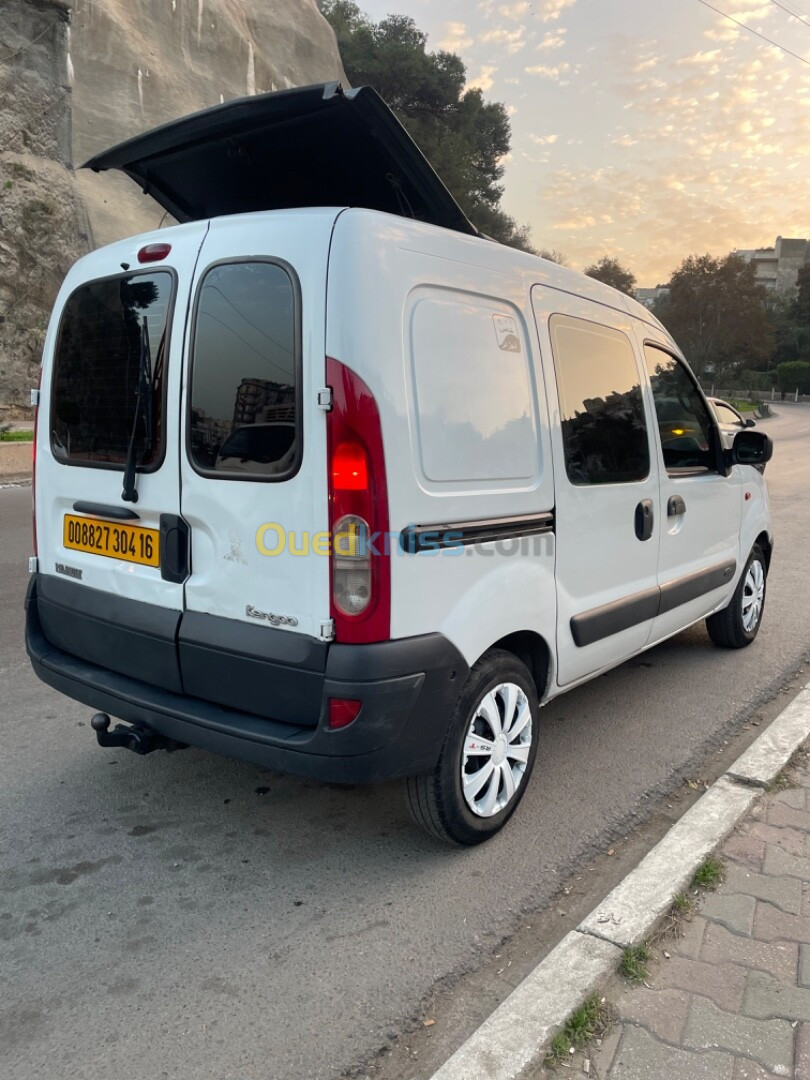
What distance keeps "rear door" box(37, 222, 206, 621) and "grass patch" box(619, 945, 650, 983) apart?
5.72 feet

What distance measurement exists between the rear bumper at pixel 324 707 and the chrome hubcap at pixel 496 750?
24 centimetres

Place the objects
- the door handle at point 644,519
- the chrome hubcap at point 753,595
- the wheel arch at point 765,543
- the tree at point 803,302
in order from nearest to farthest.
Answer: the door handle at point 644,519 < the chrome hubcap at point 753,595 < the wheel arch at point 765,543 < the tree at point 803,302

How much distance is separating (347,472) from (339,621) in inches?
17.4

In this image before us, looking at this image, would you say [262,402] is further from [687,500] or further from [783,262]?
[783,262]

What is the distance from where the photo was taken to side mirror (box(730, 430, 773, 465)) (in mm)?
4441

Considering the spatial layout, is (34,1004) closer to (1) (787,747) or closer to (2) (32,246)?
(1) (787,747)

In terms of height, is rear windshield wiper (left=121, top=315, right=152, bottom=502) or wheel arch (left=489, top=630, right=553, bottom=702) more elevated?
rear windshield wiper (left=121, top=315, right=152, bottom=502)

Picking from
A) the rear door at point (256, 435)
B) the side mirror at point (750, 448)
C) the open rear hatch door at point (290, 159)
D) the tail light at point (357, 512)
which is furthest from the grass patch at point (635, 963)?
the side mirror at point (750, 448)

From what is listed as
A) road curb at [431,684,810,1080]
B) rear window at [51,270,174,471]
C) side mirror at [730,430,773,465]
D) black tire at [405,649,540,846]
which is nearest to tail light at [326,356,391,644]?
black tire at [405,649,540,846]

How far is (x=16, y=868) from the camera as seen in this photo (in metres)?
2.74

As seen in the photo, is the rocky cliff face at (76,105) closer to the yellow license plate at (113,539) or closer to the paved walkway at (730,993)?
the yellow license plate at (113,539)

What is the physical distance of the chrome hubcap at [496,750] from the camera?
284cm

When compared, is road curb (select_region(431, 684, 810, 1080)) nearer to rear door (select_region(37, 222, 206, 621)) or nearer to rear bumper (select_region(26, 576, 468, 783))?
rear bumper (select_region(26, 576, 468, 783))

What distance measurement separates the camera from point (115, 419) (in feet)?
9.61
